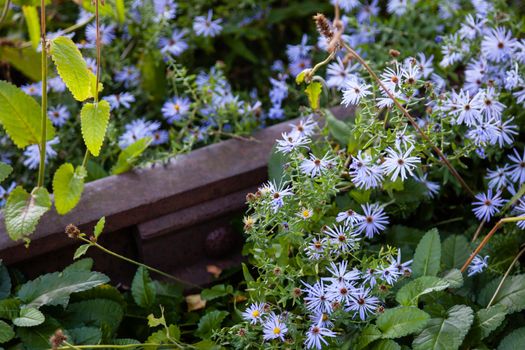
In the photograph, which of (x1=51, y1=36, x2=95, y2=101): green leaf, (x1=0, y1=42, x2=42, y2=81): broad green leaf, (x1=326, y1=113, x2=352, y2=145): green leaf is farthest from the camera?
(x1=0, y1=42, x2=42, y2=81): broad green leaf

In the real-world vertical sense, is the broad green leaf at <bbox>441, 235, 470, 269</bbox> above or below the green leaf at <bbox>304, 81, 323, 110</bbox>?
below

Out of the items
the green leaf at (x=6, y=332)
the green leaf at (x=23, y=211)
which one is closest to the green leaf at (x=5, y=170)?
the green leaf at (x=23, y=211)

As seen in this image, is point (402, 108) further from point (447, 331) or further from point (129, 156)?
point (129, 156)

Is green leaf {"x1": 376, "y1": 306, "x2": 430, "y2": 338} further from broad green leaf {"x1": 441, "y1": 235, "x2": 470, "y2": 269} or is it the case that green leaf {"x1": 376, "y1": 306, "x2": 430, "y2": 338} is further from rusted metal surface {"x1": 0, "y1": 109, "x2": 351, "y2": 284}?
rusted metal surface {"x1": 0, "y1": 109, "x2": 351, "y2": 284}

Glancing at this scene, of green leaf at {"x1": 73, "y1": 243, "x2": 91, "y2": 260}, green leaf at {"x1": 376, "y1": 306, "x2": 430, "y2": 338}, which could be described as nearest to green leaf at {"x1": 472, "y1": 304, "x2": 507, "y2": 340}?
green leaf at {"x1": 376, "y1": 306, "x2": 430, "y2": 338}

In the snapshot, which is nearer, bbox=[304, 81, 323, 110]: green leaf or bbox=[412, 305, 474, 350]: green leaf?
bbox=[412, 305, 474, 350]: green leaf

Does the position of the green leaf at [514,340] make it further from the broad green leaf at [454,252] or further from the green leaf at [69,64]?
the green leaf at [69,64]
